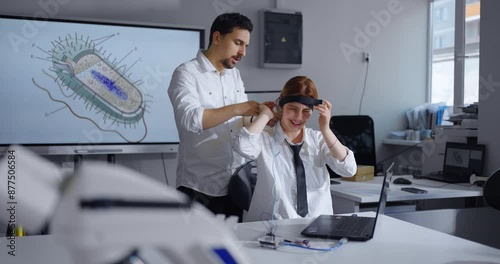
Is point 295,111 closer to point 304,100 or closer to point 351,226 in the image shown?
point 304,100

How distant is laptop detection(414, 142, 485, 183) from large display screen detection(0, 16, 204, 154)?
209cm

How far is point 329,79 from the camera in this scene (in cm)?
449

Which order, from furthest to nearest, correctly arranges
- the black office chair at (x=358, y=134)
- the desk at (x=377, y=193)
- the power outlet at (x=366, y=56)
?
the power outlet at (x=366, y=56) < the black office chair at (x=358, y=134) < the desk at (x=377, y=193)

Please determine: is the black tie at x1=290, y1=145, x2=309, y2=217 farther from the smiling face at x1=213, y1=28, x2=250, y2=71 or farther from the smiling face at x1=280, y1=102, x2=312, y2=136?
the smiling face at x1=213, y1=28, x2=250, y2=71

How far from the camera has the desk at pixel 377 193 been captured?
246cm

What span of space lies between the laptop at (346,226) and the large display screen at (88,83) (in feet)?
7.15

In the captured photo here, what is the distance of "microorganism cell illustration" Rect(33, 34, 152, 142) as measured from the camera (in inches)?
131

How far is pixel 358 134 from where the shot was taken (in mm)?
4039

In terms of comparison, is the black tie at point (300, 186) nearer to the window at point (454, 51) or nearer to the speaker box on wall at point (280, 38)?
the speaker box on wall at point (280, 38)

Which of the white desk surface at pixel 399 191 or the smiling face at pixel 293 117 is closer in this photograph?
the smiling face at pixel 293 117

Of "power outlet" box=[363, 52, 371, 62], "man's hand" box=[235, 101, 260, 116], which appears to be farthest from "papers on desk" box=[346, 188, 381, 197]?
"power outlet" box=[363, 52, 371, 62]

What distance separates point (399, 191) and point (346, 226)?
1.12 meters

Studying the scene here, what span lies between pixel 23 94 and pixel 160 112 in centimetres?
100

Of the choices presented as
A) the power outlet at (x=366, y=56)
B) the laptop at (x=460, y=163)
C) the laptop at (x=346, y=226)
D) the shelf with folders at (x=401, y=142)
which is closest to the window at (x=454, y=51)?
the shelf with folders at (x=401, y=142)
